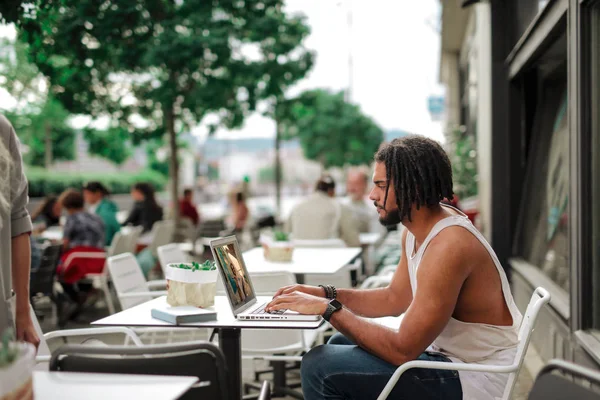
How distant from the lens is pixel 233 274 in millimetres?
3117

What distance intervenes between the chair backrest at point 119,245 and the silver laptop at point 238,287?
192 inches

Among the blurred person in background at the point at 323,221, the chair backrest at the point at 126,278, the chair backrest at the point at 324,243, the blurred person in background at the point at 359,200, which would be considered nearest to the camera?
the chair backrest at the point at 126,278

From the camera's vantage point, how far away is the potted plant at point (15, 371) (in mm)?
1598

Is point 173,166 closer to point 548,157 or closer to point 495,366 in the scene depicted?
point 548,157

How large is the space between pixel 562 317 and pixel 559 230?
1.25 metres

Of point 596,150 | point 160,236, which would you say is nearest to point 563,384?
point 596,150

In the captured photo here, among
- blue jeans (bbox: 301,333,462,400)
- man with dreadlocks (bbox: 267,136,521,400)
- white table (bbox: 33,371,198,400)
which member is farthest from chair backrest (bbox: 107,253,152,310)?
white table (bbox: 33,371,198,400)

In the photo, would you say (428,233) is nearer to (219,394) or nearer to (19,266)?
(219,394)

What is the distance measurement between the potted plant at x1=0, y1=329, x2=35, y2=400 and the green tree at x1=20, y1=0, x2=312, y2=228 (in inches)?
197

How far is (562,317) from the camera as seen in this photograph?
187 inches

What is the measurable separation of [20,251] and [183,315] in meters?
Result: 0.67

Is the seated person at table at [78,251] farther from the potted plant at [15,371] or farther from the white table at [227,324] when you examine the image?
the potted plant at [15,371]

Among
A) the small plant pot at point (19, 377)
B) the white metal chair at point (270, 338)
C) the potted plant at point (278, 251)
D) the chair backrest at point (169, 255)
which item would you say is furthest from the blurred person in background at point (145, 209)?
the small plant pot at point (19, 377)

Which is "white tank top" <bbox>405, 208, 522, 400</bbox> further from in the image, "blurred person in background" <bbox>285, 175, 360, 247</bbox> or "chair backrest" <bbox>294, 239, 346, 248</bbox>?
"blurred person in background" <bbox>285, 175, 360, 247</bbox>
